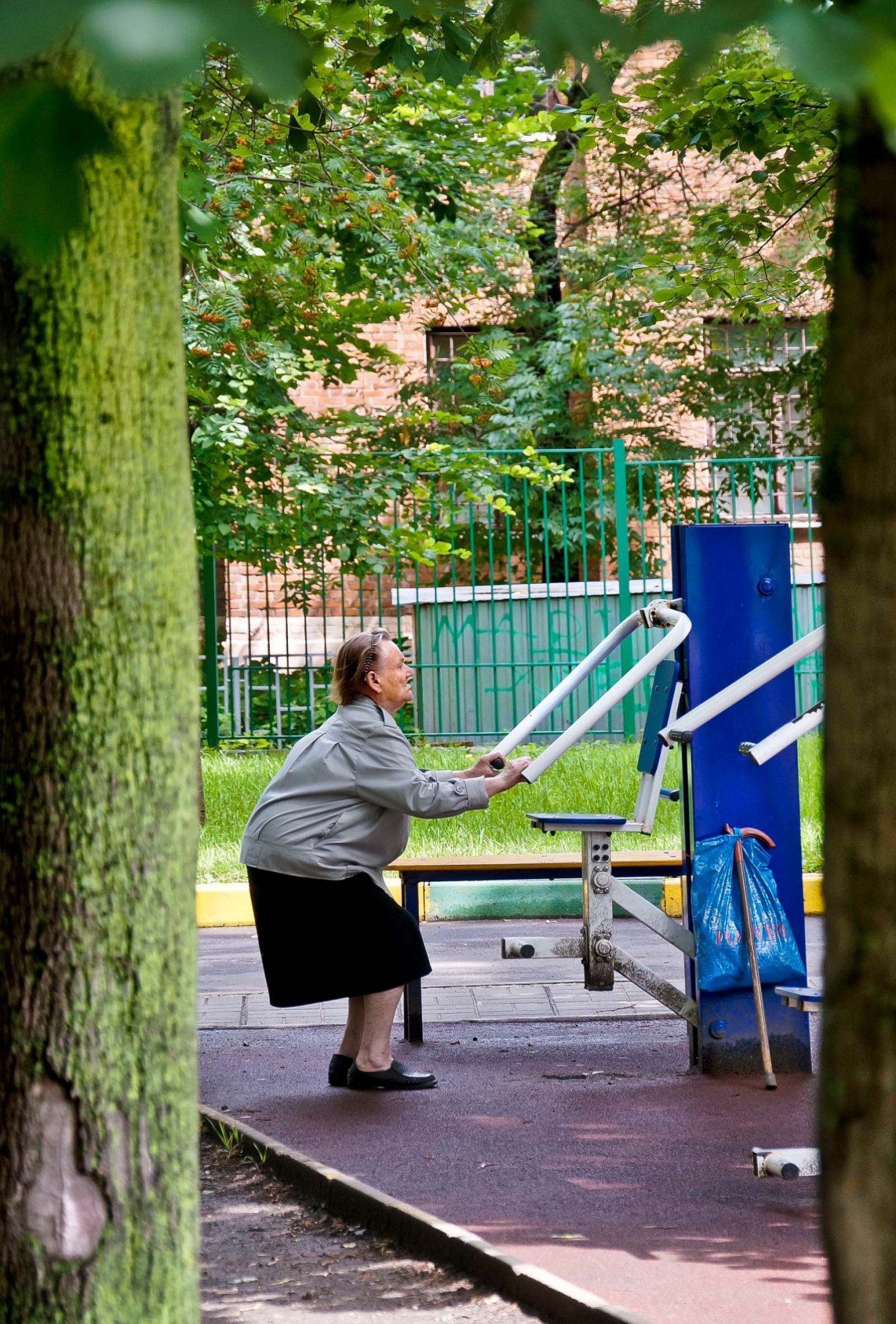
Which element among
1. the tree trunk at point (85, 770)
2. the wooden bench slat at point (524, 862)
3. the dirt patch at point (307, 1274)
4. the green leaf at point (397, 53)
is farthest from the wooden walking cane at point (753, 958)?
the tree trunk at point (85, 770)

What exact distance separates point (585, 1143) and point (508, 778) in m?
1.24

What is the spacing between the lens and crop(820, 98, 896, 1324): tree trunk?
1520 mm

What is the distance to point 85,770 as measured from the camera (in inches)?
85.3

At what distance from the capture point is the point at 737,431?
789 inches

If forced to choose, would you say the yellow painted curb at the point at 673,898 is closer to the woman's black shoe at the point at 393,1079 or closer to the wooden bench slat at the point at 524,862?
the wooden bench slat at the point at 524,862

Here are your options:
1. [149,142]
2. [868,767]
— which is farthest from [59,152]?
[868,767]

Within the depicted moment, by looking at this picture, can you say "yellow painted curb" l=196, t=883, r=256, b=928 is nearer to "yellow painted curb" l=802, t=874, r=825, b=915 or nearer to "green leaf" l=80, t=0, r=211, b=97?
"yellow painted curb" l=802, t=874, r=825, b=915

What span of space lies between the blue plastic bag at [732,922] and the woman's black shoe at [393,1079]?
1.05 meters

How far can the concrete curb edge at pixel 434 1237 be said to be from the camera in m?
3.12

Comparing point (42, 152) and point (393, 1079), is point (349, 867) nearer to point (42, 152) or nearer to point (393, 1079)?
point (393, 1079)

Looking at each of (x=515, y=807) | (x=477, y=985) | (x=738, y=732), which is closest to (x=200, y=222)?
(x=738, y=732)

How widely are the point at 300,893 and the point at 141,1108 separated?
10.4 ft

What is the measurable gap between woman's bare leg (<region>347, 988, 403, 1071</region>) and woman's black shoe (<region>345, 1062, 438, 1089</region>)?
2 centimetres

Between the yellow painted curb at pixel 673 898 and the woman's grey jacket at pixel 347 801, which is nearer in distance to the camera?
the woman's grey jacket at pixel 347 801
